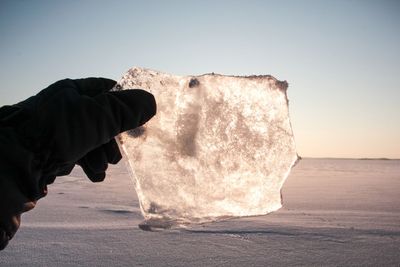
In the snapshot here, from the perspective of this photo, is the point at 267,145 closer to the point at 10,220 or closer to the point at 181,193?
the point at 181,193

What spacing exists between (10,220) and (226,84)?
88 cm

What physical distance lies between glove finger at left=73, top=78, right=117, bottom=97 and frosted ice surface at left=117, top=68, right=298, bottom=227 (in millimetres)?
349

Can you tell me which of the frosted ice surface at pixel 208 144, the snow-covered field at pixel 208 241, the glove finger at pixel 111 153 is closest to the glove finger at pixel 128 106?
the glove finger at pixel 111 153

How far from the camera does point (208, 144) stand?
4.05 ft

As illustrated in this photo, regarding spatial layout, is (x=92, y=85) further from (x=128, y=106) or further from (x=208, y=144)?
(x=208, y=144)

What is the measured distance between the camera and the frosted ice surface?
123cm

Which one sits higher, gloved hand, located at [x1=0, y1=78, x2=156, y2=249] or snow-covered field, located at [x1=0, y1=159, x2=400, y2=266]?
gloved hand, located at [x1=0, y1=78, x2=156, y2=249]

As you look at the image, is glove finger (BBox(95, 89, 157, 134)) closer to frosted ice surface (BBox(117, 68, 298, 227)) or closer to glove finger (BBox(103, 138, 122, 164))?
glove finger (BBox(103, 138, 122, 164))

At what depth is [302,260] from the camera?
9.00ft

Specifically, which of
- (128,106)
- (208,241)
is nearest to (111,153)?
(128,106)

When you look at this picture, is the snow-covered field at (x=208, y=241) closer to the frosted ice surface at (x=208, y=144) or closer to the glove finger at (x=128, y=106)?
the frosted ice surface at (x=208, y=144)

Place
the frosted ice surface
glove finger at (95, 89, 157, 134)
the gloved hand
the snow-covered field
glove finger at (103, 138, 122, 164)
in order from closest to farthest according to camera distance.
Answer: the gloved hand
glove finger at (95, 89, 157, 134)
glove finger at (103, 138, 122, 164)
the frosted ice surface
the snow-covered field

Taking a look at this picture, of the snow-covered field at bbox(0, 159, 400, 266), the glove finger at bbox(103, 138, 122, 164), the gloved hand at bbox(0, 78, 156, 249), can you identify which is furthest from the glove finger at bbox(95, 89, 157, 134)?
the snow-covered field at bbox(0, 159, 400, 266)

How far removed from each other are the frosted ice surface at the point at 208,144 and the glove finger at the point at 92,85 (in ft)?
1.14
